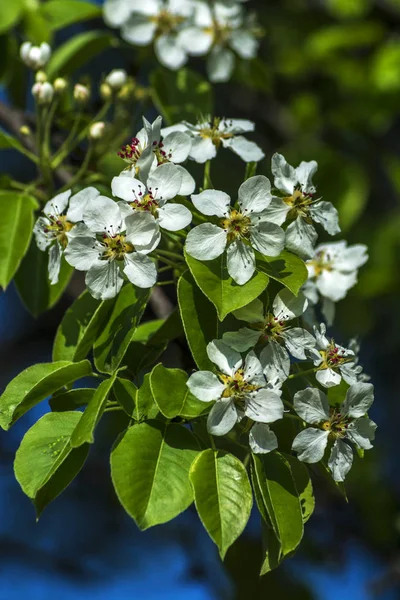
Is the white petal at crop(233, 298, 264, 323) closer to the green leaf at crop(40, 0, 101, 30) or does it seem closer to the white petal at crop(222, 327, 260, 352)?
the white petal at crop(222, 327, 260, 352)

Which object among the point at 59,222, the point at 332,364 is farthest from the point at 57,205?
the point at 332,364

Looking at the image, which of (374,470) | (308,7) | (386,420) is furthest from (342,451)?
(386,420)

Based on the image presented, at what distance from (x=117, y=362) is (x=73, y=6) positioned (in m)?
1.60

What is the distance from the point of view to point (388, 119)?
4.06 metres

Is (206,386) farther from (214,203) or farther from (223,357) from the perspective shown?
(214,203)

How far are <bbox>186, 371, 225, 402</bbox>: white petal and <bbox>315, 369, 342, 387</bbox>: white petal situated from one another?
203 millimetres

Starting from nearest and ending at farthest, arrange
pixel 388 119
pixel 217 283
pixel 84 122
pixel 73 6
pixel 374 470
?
pixel 217 283 → pixel 84 122 → pixel 73 6 → pixel 388 119 → pixel 374 470

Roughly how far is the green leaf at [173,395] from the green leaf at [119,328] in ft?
0.31

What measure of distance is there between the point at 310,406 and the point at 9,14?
167 centimetres

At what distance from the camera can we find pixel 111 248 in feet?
5.05

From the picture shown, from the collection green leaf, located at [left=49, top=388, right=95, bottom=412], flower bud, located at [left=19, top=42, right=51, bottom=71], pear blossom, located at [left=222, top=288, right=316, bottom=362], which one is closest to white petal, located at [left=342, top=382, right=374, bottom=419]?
pear blossom, located at [left=222, top=288, right=316, bottom=362]

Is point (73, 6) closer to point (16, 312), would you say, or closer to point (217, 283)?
point (217, 283)

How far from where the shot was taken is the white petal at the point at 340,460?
149 cm

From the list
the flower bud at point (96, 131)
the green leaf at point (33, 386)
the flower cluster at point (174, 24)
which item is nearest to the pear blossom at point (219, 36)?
the flower cluster at point (174, 24)
